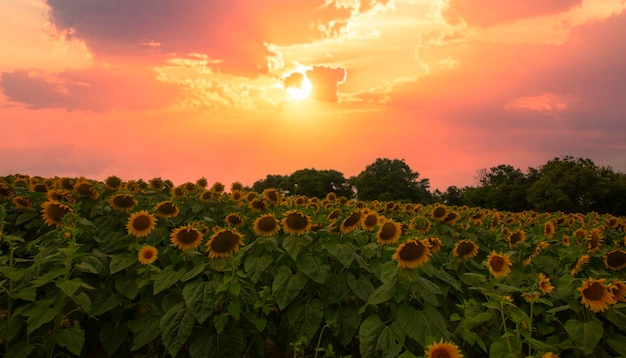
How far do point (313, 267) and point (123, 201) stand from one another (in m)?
3.25

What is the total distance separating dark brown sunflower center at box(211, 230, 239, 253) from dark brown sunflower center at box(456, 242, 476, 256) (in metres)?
2.90

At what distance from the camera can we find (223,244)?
17.3ft

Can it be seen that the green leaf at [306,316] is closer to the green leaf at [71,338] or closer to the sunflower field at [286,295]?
the sunflower field at [286,295]

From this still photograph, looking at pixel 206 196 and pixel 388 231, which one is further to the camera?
pixel 206 196

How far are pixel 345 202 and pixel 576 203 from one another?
55.3 metres

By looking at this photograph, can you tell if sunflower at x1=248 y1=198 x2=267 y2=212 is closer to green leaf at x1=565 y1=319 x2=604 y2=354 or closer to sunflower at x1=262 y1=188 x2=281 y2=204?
sunflower at x1=262 y1=188 x2=281 y2=204

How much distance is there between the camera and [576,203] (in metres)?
59.2

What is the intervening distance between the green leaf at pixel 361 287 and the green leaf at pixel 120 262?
97.7 inches

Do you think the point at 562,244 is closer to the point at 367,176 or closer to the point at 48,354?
the point at 48,354

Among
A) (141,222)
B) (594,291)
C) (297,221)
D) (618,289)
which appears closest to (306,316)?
(297,221)

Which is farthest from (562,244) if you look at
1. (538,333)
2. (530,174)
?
(530,174)

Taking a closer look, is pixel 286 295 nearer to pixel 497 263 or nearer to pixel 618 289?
pixel 497 263

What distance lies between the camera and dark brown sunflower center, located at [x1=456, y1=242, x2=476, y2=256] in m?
6.38

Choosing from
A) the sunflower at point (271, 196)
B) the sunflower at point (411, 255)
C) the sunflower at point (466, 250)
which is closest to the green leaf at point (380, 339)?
the sunflower at point (411, 255)
